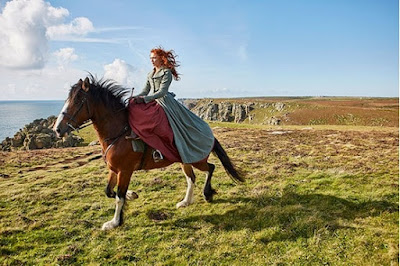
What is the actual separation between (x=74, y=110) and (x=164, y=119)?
6.23 feet

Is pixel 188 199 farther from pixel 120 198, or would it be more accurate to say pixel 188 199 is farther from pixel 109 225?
pixel 109 225

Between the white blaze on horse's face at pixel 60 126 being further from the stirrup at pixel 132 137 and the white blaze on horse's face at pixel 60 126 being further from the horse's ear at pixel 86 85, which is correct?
the stirrup at pixel 132 137

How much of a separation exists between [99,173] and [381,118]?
5937 cm

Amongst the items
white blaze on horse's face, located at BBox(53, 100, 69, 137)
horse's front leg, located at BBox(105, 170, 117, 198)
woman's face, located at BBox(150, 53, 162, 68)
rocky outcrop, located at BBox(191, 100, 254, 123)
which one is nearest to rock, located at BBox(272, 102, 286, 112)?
rocky outcrop, located at BBox(191, 100, 254, 123)

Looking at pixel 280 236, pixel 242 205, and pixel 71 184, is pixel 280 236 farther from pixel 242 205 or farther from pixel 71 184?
pixel 71 184

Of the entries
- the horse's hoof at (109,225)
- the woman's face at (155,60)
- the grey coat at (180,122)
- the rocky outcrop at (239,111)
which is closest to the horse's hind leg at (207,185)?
the grey coat at (180,122)

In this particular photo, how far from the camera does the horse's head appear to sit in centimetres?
533

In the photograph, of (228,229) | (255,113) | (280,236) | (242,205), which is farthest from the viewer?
(255,113)

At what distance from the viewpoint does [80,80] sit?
18.4 feet

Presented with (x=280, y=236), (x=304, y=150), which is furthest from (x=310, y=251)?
(x=304, y=150)

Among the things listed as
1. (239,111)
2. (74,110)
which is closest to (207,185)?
(74,110)

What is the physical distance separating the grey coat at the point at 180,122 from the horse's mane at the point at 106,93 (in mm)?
598

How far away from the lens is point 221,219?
249 inches

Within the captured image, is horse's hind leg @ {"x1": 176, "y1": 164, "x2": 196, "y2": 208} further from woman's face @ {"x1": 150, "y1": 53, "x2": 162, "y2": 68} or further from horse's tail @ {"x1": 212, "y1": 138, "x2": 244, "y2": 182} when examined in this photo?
woman's face @ {"x1": 150, "y1": 53, "x2": 162, "y2": 68}
